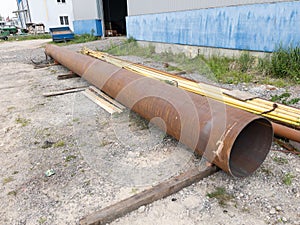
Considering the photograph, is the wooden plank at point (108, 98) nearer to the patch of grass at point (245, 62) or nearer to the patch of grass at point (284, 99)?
the patch of grass at point (284, 99)

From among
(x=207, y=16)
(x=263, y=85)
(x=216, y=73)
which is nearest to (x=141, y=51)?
(x=207, y=16)

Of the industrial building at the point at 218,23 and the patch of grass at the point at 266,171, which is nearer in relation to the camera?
the patch of grass at the point at 266,171

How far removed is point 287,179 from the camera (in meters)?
2.35

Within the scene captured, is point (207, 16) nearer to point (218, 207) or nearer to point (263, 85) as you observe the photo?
point (263, 85)

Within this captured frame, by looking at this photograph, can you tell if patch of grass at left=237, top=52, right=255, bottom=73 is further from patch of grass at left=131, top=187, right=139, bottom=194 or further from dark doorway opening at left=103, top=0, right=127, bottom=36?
dark doorway opening at left=103, top=0, right=127, bottom=36

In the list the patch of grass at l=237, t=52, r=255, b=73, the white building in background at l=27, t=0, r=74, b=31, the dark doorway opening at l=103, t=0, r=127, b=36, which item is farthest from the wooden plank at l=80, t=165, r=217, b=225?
the white building in background at l=27, t=0, r=74, b=31

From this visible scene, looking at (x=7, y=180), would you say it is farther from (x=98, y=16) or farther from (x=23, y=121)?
(x=98, y=16)

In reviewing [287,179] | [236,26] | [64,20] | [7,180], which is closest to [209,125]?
[287,179]

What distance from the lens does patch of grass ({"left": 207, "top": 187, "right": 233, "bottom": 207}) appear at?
85.1 inches

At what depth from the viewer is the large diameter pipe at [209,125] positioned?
2.18 m

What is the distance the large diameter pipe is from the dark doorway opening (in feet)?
49.4

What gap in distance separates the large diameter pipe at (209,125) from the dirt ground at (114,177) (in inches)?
9.5

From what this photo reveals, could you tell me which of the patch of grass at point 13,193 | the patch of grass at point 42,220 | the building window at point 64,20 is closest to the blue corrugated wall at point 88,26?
the building window at point 64,20

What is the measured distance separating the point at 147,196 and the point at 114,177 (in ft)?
1.77
